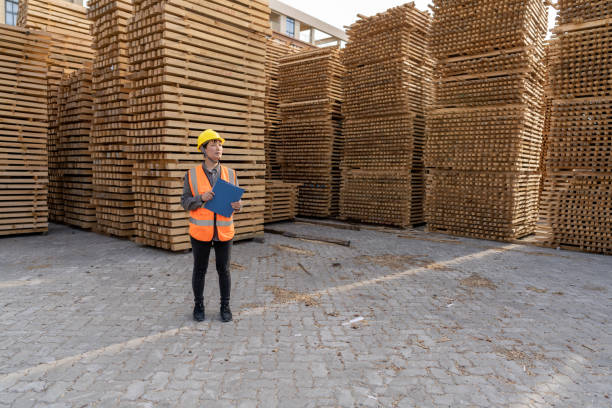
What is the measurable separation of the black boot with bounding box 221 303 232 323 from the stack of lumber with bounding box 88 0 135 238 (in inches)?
215

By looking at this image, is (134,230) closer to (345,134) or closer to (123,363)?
(123,363)

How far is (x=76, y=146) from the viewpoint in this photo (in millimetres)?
10695

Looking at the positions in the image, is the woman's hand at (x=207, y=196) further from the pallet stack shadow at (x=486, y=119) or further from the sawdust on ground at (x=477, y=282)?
the pallet stack shadow at (x=486, y=119)

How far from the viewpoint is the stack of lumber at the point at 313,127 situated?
1466 cm

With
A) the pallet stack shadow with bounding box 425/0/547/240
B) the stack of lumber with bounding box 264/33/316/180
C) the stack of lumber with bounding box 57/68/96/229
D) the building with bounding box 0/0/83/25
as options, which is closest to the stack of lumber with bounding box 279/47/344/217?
the stack of lumber with bounding box 264/33/316/180

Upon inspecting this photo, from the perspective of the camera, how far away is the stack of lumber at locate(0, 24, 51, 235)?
9234mm

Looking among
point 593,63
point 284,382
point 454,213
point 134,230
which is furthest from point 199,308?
point 593,63

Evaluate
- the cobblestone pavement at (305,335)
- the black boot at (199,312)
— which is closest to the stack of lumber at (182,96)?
the cobblestone pavement at (305,335)

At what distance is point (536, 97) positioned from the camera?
10984mm

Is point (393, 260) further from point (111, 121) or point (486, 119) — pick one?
point (111, 121)

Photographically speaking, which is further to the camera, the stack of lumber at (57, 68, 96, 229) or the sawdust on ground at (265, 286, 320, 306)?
the stack of lumber at (57, 68, 96, 229)

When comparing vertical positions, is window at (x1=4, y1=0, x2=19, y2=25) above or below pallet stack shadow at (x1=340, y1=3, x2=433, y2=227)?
above

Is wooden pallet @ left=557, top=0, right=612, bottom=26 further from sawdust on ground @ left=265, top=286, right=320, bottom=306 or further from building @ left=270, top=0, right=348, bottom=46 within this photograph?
building @ left=270, top=0, right=348, bottom=46

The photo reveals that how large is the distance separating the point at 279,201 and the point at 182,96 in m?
5.73
